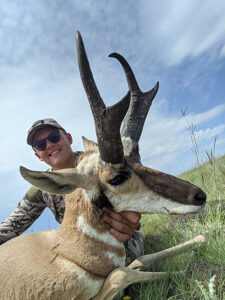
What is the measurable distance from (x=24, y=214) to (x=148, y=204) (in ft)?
11.8

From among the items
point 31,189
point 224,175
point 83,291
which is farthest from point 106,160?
point 224,175

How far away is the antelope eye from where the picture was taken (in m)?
2.82

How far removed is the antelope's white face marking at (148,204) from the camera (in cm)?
262

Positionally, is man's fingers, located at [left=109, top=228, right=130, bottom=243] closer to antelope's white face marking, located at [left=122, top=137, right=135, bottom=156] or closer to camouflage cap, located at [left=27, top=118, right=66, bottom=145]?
antelope's white face marking, located at [left=122, top=137, right=135, bottom=156]

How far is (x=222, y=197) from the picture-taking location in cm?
517

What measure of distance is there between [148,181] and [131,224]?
0.69 metres

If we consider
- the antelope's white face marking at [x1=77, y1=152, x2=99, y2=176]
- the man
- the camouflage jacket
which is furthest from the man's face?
the antelope's white face marking at [x1=77, y1=152, x2=99, y2=176]

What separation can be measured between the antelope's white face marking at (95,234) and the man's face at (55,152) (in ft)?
9.17

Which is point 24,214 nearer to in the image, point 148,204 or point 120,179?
point 120,179

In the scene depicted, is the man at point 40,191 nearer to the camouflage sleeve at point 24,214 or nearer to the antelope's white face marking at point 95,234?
the camouflage sleeve at point 24,214

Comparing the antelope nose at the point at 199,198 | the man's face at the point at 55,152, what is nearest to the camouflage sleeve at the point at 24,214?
the man's face at the point at 55,152

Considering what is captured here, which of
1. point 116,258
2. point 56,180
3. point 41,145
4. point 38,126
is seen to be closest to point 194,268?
point 116,258

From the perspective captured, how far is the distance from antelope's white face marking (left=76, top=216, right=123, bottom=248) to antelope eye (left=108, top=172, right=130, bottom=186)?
0.59 metres

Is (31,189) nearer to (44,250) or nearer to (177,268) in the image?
(44,250)
